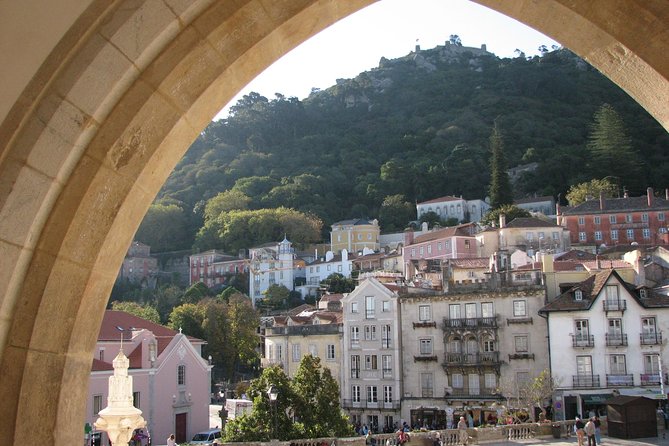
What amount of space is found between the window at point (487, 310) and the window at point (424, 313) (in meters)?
2.41

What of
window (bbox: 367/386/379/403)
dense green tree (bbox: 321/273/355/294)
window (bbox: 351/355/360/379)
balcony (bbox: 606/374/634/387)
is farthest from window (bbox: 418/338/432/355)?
dense green tree (bbox: 321/273/355/294)

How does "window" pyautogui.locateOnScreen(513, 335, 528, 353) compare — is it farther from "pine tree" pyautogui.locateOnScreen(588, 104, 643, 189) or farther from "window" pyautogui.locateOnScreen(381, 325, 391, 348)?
"pine tree" pyautogui.locateOnScreen(588, 104, 643, 189)

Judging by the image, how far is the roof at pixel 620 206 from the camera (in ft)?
208

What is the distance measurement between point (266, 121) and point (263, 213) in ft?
142

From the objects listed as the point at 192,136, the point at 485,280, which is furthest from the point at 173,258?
the point at 192,136

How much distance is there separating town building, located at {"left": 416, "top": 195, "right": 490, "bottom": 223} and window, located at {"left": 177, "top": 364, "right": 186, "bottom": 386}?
200 feet

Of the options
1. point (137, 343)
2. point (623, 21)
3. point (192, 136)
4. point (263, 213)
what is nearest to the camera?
point (623, 21)

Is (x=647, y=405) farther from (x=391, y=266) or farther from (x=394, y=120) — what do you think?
(x=394, y=120)

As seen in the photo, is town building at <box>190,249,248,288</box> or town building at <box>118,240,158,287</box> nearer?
town building at <box>190,249,248,288</box>

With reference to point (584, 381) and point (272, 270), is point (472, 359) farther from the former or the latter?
point (272, 270)

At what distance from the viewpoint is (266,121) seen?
134 metres

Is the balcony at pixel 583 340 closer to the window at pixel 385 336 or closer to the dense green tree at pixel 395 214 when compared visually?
the window at pixel 385 336

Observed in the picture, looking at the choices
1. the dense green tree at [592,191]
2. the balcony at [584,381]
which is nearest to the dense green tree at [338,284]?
the dense green tree at [592,191]

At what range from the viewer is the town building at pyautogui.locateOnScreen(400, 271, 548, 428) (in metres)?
32.7
